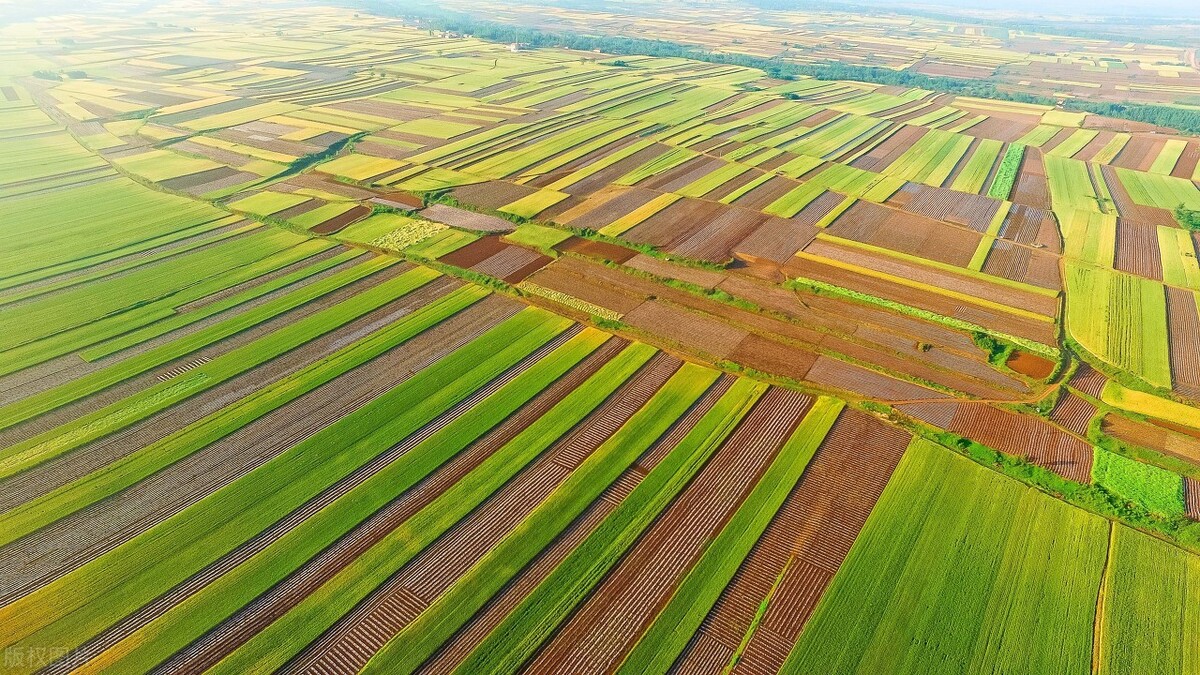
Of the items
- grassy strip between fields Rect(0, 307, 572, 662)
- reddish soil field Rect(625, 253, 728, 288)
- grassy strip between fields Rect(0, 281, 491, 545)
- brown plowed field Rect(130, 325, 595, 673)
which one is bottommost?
grassy strip between fields Rect(0, 281, 491, 545)

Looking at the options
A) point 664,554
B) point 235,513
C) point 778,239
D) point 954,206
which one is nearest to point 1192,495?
point 664,554

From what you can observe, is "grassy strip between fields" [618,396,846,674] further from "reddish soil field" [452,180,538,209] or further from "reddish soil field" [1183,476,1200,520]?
"reddish soil field" [452,180,538,209]

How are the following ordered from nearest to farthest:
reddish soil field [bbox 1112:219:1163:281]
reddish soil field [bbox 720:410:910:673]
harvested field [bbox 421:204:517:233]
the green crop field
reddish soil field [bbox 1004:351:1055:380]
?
the green crop field, reddish soil field [bbox 720:410:910:673], reddish soil field [bbox 1004:351:1055:380], reddish soil field [bbox 1112:219:1163:281], harvested field [bbox 421:204:517:233]

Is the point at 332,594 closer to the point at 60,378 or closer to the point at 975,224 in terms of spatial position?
the point at 60,378

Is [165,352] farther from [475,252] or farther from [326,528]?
[475,252]

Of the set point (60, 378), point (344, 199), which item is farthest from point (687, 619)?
point (344, 199)

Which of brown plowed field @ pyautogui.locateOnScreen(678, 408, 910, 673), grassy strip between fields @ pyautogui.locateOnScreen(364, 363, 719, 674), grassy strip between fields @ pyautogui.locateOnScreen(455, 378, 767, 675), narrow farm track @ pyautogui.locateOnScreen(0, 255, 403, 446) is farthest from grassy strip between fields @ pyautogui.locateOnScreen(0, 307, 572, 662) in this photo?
brown plowed field @ pyautogui.locateOnScreen(678, 408, 910, 673)
